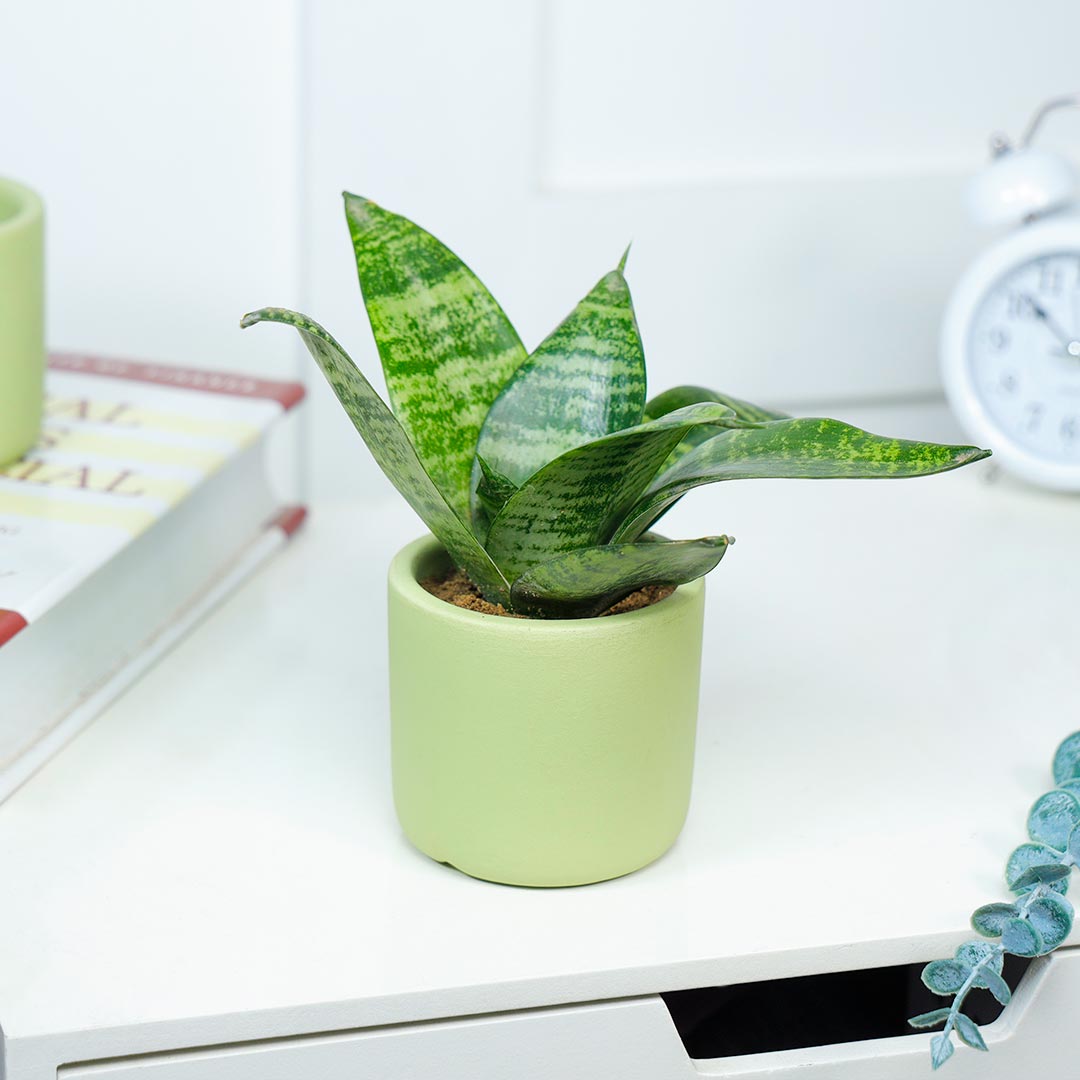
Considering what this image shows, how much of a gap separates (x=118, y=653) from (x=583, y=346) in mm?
258

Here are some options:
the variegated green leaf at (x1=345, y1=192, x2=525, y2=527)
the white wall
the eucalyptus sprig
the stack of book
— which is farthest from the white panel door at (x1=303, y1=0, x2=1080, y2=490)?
the eucalyptus sprig

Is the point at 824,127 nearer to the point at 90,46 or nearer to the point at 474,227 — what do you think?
the point at 474,227

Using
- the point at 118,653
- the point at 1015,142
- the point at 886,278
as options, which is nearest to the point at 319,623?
the point at 118,653

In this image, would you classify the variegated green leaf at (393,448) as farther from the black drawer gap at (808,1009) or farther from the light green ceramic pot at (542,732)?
the black drawer gap at (808,1009)

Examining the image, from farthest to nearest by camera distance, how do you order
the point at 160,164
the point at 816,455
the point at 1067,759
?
the point at 160,164 → the point at 1067,759 → the point at 816,455

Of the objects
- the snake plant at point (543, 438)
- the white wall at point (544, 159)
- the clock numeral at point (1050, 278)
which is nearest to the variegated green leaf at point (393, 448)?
the snake plant at point (543, 438)

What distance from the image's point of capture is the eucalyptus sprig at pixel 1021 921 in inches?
14.5

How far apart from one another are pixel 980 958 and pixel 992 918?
0.02 meters

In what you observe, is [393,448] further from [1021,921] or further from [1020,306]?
[1020,306]

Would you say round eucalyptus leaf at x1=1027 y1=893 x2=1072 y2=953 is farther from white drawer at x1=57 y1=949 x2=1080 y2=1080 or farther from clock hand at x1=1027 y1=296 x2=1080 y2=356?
clock hand at x1=1027 y1=296 x2=1080 y2=356

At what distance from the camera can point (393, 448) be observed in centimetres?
38

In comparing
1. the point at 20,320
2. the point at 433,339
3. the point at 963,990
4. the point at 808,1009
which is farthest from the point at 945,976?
the point at 20,320

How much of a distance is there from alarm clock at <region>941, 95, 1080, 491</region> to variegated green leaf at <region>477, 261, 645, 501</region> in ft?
1.34

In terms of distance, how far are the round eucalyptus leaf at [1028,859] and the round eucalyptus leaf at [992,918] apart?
0.02 m
